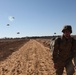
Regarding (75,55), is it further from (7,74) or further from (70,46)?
(7,74)

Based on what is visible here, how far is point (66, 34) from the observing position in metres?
6.02

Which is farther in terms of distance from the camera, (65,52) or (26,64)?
(26,64)

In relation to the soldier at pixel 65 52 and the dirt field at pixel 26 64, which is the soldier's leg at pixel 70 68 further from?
the dirt field at pixel 26 64

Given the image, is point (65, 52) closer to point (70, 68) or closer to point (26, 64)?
point (70, 68)

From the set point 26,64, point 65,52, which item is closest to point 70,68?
point 65,52

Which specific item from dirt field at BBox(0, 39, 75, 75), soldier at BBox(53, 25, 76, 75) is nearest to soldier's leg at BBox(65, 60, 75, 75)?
soldier at BBox(53, 25, 76, 75)

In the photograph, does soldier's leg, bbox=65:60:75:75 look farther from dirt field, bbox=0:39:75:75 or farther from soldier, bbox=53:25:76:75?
dirt field, bbox=0:39:75:75

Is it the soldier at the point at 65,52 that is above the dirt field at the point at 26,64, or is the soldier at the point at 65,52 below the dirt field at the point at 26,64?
above

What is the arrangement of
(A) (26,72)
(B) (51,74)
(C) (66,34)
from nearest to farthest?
(C) (66,34)
(B) (51,74)
(A) (26,72)

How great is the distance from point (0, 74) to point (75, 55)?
20.1ft

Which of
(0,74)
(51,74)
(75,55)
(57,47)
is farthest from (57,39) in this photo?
(0,74)

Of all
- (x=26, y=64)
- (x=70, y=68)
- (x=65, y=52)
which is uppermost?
(x=65, y=52)

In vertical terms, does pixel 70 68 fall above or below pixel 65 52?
below

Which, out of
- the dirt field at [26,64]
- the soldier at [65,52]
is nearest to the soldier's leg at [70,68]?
the soldier at [65,52]
